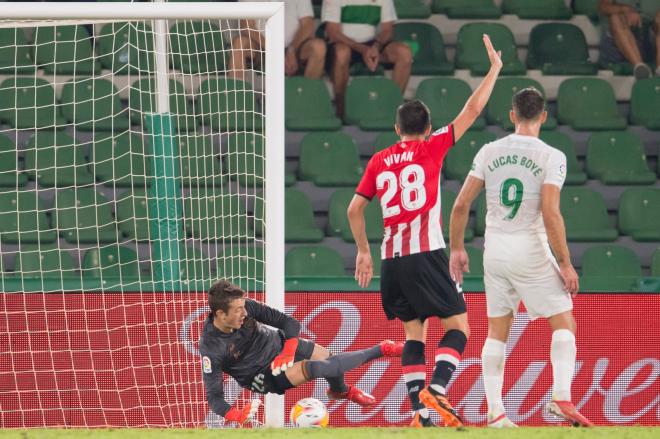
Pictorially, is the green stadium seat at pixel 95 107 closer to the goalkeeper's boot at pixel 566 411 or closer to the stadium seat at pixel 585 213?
the stadium seat at pixel 585 213

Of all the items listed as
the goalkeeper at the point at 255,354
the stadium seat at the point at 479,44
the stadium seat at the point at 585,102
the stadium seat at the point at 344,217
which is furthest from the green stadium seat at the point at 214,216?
the stadium seat at the point at 585,102

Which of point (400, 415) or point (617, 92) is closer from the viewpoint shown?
point (400, 415)

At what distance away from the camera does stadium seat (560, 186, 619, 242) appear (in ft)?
35.6

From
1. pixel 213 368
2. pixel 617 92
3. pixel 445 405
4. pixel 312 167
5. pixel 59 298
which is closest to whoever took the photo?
pixel 445 405

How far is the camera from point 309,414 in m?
7.81

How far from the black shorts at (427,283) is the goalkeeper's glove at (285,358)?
743 millimetres

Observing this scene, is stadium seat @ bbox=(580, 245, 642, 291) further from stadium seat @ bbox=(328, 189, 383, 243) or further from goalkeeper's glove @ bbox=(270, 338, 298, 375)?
goalkeeper's glove @ bbox=(270, 338, 298, 375)

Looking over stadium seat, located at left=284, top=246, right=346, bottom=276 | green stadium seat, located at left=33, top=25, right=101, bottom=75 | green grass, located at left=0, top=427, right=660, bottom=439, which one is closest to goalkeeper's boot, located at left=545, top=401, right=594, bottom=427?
green grass, located at left=0, top=427, right=660, bottom=439

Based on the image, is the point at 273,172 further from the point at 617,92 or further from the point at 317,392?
the point at 617,92

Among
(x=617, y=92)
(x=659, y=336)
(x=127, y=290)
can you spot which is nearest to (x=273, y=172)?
(x=127, y=290)

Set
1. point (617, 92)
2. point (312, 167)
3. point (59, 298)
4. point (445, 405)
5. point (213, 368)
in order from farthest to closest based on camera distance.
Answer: point (617, 92) < point (312, 167) < point (59, 298) < point (213, 368) < point (445, 405)

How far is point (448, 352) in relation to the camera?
6980 mm

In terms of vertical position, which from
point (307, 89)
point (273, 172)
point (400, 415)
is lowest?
point (400, 415)

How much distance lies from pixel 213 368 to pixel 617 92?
621 centimetres
